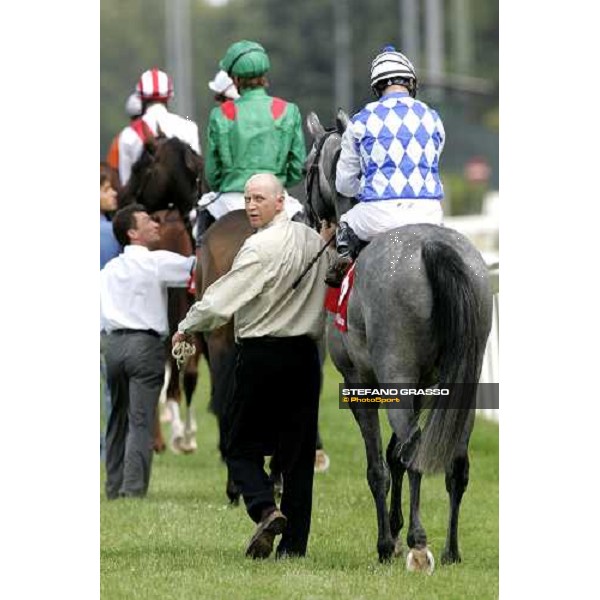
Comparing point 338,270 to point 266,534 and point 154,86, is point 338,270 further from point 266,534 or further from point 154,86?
point 154,86

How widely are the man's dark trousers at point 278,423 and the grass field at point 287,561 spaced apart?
309 millimetres

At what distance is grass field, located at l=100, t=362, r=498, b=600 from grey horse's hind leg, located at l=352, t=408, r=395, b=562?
13 centimetres

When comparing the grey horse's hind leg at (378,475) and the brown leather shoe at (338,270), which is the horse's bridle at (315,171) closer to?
the brown leather shoe at (338,270)

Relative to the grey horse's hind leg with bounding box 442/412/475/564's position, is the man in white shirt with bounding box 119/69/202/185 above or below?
above

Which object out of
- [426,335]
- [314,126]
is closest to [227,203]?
[314,126]

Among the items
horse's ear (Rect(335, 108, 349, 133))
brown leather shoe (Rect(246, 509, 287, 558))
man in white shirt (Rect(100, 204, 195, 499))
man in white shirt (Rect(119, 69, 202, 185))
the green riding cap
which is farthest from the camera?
man in white shirt (Rect(119, 69, 202, 185))

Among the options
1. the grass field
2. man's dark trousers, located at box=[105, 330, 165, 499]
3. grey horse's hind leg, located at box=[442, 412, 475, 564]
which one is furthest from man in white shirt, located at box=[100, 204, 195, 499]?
grey horse's hind leg, located at box=[442, 412, 475, 564]

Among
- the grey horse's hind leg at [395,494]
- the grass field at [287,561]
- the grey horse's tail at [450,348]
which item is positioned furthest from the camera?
the grey horse's hind leg at [395,494]

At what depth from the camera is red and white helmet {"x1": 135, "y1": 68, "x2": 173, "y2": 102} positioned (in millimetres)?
13961

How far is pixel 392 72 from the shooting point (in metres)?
9.57

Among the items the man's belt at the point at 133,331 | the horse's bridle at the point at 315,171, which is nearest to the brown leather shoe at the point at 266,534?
the horse's bridle at the point at 315,171

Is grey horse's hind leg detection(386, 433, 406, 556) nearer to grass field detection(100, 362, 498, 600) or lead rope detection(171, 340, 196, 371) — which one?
grass field detection(100, 362, 498, 600)

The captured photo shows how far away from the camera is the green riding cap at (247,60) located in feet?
39.1

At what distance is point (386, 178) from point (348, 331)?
84 cm
